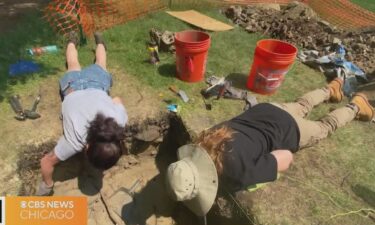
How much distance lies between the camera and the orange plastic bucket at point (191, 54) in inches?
194

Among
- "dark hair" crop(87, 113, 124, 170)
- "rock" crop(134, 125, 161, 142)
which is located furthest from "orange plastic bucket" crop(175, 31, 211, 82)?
"dark hair" crop(87, 113, 124, 170)

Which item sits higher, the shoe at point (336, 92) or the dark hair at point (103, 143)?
the dark hair at point (103, 143)

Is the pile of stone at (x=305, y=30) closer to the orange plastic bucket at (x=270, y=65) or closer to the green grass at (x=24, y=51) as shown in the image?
the orange plastic bucket at (x=270, y=65)

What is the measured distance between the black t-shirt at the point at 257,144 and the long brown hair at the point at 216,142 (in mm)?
46

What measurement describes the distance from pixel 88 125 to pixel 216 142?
4.48ft

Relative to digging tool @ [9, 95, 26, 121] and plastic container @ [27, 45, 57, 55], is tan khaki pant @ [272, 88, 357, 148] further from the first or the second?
plastic container @ [27, 45, 57, 55]

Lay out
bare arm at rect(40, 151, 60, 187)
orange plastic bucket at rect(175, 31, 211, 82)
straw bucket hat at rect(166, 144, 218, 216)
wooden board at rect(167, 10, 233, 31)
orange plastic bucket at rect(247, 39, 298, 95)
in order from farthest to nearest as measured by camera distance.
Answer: wooden board at rect(167, 10, 233, 31) < orange plastic bucket at rect(175, 31, 211, 82) < orange plastic bucket at rect(247, 39, 298, 95) < bare arm at rect(40, 151, 60, 187) < straw bucket hat at rect(166, 144, 218, 216)

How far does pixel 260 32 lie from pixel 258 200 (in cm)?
445

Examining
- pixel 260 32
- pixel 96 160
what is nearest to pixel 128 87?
pixel 96 160

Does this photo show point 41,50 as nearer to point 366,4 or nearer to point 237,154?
point 237,154

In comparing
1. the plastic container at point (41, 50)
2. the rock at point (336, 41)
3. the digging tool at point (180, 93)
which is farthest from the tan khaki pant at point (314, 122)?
the plastic container at point (41, 50)

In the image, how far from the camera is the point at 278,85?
5.25 meters

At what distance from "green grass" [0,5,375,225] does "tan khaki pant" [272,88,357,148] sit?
7.7 inches

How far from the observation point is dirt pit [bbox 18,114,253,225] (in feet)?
13.1
